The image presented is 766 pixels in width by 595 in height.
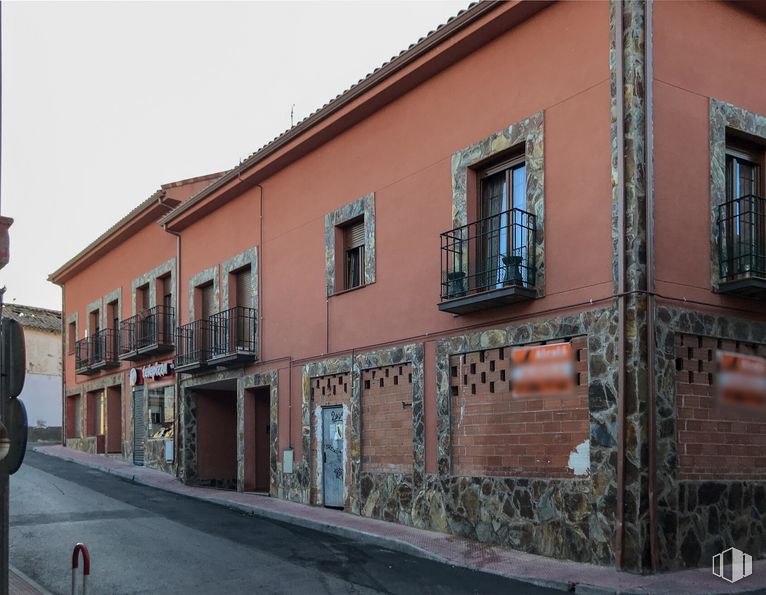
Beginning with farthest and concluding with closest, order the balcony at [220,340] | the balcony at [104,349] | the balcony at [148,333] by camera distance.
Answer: the balcony at [104,349] → the balcony at [148,333] → the balcony at [220,340]

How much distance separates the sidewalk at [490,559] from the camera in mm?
8906

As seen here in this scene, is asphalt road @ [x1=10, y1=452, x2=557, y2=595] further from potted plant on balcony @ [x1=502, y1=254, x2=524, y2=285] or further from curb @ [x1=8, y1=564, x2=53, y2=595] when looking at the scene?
potted plant on balcony @ [x1=502, y1=254, x2=524, y2=285]

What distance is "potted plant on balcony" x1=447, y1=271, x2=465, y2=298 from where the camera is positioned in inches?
476

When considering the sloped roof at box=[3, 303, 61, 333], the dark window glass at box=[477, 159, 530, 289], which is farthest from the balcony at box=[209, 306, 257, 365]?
the sloped roof at box=[3, 303, 61, 333]

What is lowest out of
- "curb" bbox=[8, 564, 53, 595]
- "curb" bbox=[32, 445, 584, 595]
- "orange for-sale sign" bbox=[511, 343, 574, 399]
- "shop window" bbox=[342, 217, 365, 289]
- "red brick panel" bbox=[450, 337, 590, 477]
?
"curb" bbox=[32, 445, 584, 595]

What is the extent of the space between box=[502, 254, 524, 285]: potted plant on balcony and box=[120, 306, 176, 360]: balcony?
13307 millimetres

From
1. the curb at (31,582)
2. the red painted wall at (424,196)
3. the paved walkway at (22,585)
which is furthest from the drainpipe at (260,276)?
the paved walkway at (22,585)

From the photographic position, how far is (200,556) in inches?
420

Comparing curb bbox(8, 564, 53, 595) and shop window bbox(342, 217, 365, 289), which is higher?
shop window bbox(342, 217, 365, 289)

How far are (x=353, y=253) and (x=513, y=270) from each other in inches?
199

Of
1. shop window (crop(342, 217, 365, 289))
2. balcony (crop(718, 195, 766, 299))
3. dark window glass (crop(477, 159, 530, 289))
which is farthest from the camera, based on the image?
shop window (crop(342, 217, 365, 289))

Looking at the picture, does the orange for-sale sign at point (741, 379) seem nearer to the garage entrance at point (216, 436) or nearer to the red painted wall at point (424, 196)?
the red painted wall at point (424, 196)

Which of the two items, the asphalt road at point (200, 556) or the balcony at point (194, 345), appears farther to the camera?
the balcony at point (194, 345)

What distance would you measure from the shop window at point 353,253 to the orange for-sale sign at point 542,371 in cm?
453
